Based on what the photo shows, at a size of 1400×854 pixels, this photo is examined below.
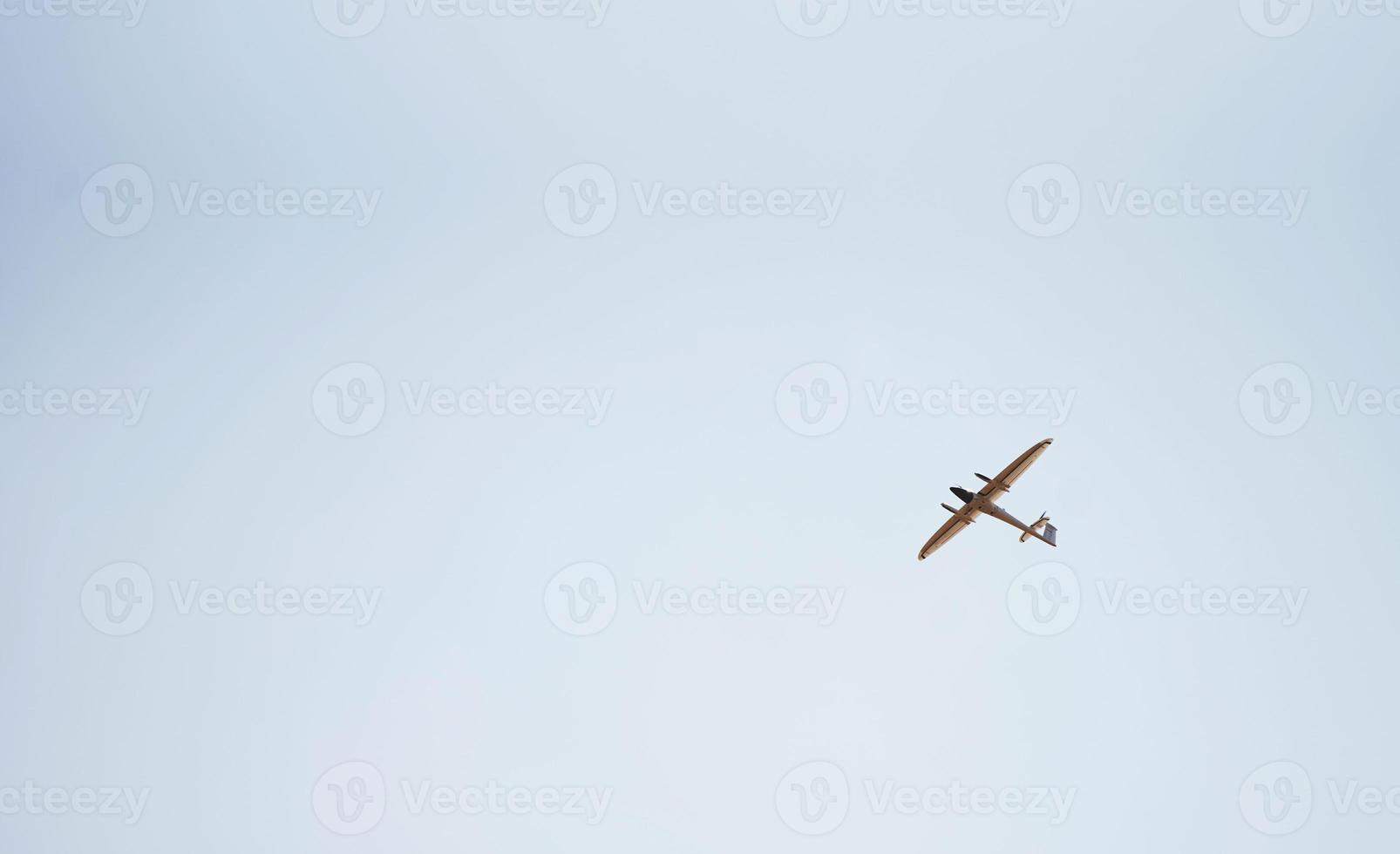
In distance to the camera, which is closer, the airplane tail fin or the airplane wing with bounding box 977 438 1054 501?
the airplane wing with bounding box 977 438 1054 501

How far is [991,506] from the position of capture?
944 inches

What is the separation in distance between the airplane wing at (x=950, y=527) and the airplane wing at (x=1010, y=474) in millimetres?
707

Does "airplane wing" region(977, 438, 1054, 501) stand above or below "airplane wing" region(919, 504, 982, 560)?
above

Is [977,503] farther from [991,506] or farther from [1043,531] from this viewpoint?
[1043,531]

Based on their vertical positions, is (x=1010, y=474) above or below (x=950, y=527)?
above

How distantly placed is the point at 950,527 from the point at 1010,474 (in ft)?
8.04

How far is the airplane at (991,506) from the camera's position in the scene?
23.1 m

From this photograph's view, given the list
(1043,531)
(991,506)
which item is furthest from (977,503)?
(1043,531)

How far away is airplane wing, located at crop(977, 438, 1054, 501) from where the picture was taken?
2277 cm

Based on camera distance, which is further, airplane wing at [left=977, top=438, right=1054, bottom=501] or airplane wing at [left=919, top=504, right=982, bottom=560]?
airplane wing at [left=919, top=504, right=982, bottom=560]

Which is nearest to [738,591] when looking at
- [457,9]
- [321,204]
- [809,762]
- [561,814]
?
[809,762]

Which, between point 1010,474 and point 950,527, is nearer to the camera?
point 1010,474

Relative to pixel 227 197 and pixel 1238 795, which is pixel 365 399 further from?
pixel 1238 795

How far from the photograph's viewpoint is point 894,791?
97.7 ft
